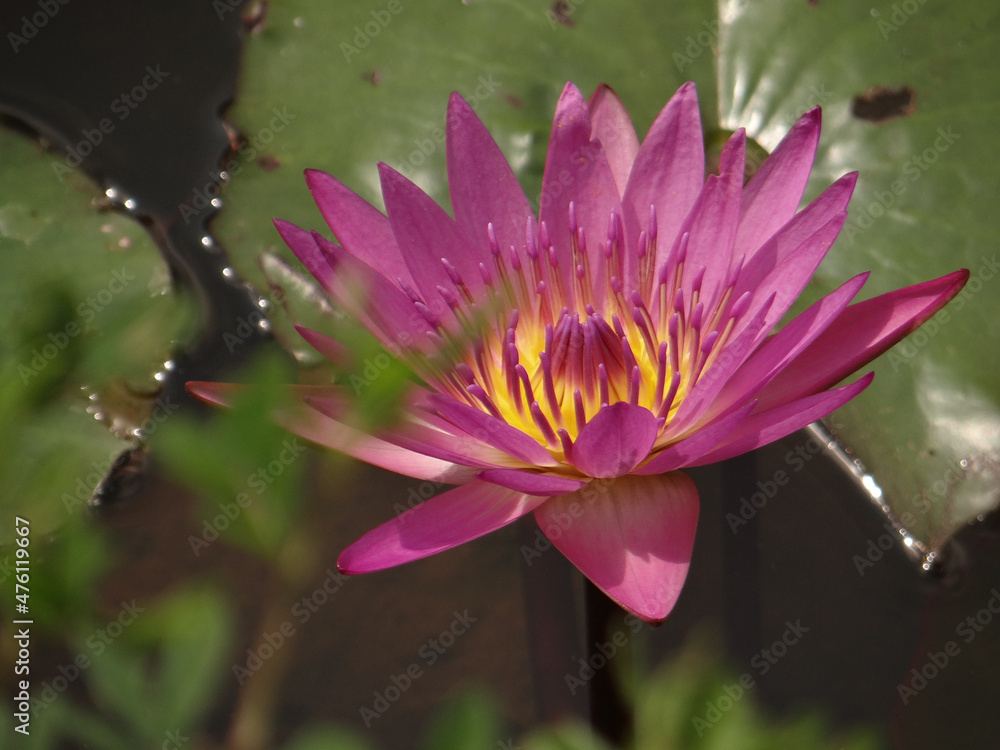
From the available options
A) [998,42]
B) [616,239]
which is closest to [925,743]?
[616,239]

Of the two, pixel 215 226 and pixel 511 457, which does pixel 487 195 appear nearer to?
pixel 511 457

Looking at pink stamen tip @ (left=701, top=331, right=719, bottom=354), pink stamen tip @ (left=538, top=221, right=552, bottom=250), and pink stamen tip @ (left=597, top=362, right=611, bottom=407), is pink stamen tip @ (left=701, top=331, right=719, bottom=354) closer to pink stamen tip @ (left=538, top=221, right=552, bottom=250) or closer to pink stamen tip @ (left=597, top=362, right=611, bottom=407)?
pink stamen tip @ (left=597, top=362, right=611, bottom=407)

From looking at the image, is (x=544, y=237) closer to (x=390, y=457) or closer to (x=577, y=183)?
(x=577, y=183)

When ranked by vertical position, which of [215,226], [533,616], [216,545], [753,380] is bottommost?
[216,545]

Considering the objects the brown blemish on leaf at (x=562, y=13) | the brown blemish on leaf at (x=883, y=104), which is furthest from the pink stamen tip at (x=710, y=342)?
the brown blemish on leaf at (x=562, y=13)

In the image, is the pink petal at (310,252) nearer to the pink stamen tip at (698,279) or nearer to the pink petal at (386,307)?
the pink petal at (386,307)

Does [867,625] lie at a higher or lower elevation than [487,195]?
lower
